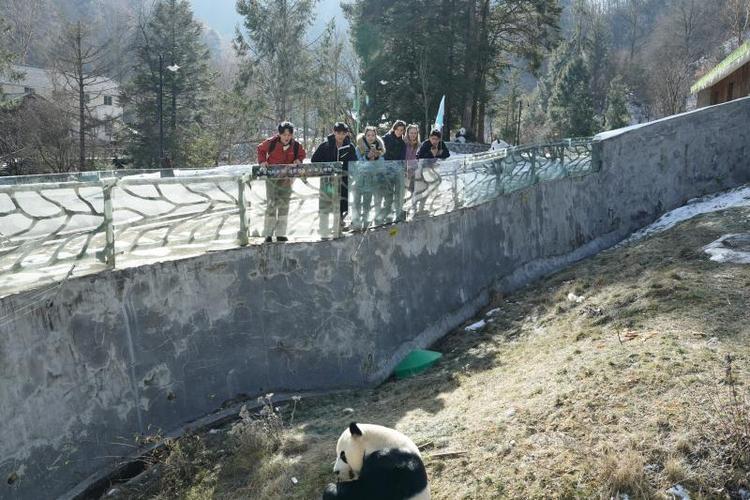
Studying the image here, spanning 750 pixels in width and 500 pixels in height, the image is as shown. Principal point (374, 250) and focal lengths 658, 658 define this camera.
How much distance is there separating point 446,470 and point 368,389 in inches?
125

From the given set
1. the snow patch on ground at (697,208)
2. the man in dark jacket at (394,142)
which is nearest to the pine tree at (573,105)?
the snow patch on ground at (697,208)

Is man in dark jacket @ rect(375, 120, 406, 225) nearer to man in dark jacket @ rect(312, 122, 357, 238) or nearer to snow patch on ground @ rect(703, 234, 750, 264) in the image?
man in dark jacket @ rect(312, 122, 357, 238)

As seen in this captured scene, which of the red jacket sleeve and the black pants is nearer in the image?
the red jacket sleeve

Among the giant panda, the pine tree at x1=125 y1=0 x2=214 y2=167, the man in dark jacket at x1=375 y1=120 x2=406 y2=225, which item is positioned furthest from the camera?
the pine tree at x1=125 y1=0 x2=214 y2=167

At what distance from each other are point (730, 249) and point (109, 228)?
8.15 m

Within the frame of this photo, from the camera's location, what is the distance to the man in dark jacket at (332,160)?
8.38m

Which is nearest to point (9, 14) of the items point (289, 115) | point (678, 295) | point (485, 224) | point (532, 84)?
point (289, 115)

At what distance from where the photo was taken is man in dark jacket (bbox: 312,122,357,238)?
8.38 m

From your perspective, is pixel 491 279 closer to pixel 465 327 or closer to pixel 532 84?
pixel 465 327

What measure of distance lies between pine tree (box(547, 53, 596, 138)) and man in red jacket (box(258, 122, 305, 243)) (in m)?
36.4

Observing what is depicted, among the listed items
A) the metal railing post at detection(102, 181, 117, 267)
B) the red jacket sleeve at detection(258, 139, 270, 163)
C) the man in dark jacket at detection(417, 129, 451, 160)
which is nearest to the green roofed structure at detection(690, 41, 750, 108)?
the man in dark jacket at detection(417, 129, 451, 160)

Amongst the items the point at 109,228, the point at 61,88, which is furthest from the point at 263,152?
the point at 61,88

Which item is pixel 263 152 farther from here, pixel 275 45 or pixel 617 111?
pixel 617 111

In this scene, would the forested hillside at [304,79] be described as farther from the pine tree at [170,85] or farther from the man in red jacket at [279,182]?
the man in red jacket at [279,182]
